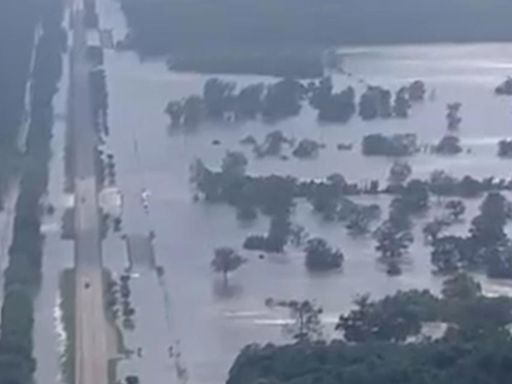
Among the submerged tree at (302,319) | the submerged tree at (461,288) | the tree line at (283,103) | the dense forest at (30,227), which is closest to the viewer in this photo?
the dense forest at (30,227)

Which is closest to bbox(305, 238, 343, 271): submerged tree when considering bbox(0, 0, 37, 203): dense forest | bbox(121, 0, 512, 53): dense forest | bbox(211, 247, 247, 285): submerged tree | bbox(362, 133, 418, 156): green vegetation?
bbox(211, 247, 247, 285): submerged tree

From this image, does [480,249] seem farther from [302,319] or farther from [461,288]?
[302,319]

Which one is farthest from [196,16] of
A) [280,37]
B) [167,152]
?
[167,152]

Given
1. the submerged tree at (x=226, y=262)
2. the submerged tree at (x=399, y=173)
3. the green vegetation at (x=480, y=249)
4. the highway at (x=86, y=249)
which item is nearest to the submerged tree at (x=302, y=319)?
the submerged tree at (x=226, y=262)

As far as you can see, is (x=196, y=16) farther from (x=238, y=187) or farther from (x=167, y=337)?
(x=167, y=337)

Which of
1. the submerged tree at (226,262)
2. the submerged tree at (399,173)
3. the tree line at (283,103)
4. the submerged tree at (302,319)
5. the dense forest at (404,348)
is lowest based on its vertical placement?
the dense forest at (404,348)

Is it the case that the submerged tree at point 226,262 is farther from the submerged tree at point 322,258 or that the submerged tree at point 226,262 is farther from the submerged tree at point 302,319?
the submerged tree at point 302,319

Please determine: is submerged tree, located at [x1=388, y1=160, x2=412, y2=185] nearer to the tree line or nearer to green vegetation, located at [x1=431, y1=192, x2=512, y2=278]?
green vegetation, located at [x1=431, y1=192, x2=512, y2=278]
